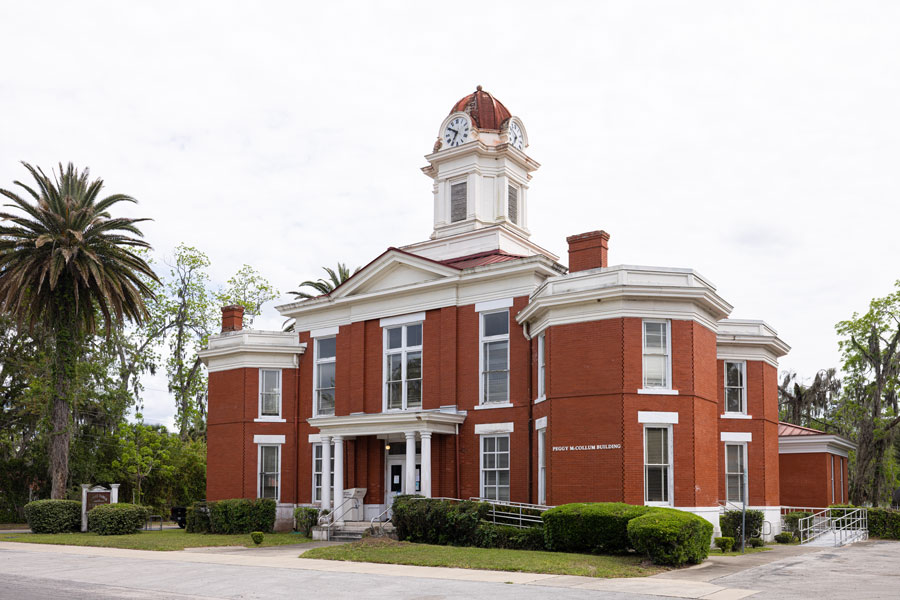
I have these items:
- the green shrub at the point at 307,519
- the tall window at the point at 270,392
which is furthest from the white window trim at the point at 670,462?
the tall window at the point at 270,392

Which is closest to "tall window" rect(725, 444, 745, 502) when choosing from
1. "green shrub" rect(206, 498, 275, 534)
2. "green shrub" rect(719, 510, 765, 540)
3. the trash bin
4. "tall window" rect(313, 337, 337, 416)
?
"green shrub" rect(719, 510, 765, 540)

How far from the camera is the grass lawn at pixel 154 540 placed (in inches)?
1062

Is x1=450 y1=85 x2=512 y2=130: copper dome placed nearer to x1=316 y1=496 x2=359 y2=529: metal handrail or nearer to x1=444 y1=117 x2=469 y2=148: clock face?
x1=444 y1=117 x2=469 y2=148: clock face

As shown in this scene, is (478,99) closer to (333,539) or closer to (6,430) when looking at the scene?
(333,539)

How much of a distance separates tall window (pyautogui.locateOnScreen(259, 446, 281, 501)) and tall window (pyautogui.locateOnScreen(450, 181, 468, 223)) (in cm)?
1196

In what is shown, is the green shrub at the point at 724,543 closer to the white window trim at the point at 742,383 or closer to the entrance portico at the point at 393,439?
the white window trim at the point at 742,383

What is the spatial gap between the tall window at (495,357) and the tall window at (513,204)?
7397 millimetres

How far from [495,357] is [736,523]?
366 inches

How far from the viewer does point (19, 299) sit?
3347 centimetres

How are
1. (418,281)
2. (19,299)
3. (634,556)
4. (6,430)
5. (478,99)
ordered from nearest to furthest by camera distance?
1. (634,556)
2. (418,281)
3. (19,299)
4. (478,99)
5. (6,430)

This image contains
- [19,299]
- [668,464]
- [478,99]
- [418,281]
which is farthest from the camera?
[478,99]

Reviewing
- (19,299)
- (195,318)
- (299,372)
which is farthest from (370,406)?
(195,318)

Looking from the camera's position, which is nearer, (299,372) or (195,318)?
(299,372)

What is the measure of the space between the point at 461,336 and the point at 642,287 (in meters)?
8.11
